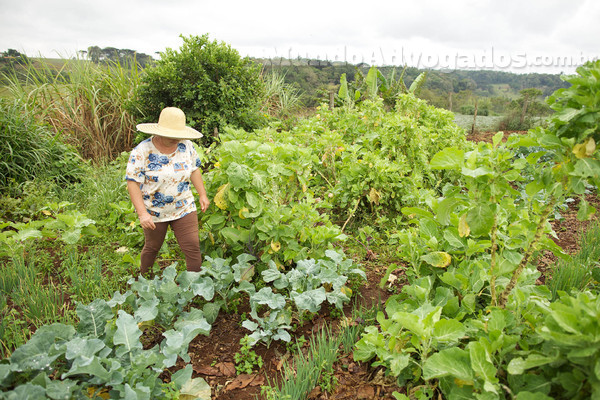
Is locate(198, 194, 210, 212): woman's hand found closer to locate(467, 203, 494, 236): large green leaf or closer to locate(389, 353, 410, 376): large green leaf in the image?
locate(389, 353, 410, 376): large green leaf

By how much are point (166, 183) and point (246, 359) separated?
4.47 feet

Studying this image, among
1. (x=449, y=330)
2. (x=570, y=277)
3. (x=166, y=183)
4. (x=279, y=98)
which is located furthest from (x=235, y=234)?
(x=279, y=98)

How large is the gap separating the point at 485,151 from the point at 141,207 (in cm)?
220

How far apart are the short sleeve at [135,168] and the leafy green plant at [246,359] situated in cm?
134

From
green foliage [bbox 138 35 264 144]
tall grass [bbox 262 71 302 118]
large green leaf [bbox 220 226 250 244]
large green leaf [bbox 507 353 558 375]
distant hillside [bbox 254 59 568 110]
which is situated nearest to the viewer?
large green leaf [bbox 507 353 558 375]

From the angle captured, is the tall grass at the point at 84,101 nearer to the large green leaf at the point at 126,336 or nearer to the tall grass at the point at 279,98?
the tall grass at the point at 279,98

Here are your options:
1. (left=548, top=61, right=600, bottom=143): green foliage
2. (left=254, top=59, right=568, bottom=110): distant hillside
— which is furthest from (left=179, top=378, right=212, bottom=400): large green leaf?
(left=254, top=59, right=568, bottom=110): distant hillside

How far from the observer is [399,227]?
13.1ft

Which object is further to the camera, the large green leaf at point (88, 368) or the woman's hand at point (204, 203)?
the woman's hand at point (204, 203)

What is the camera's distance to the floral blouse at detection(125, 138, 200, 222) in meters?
2.50

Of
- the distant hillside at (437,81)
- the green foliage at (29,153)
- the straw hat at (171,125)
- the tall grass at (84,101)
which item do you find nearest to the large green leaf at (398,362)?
the straw hat at (171,125)

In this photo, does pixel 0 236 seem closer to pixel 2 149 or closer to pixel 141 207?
pixel 141 207

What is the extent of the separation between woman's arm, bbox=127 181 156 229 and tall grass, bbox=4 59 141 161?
13.5 ft

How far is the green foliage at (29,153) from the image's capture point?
15.6 ft
